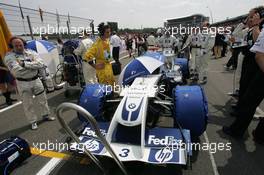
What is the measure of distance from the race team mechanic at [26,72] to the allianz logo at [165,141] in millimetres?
2716

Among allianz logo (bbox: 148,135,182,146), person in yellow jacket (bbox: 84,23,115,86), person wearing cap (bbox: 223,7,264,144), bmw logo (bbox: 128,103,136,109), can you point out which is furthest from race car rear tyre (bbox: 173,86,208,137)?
person in yellow jacket (bbox: 84,23,115,86)

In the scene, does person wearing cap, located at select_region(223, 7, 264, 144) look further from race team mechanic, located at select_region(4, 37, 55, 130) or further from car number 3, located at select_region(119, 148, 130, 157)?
race team mechanic, located at select_region(4, 37, 55, 130)

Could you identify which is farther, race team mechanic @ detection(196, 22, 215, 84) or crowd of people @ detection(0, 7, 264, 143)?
race team mechanic @ detection(196, 22, 215, 84)

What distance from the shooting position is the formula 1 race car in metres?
2.45

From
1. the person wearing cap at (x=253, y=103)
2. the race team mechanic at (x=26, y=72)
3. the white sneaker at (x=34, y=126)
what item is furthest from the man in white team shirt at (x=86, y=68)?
the person wearing cap at (x=253, y=103)

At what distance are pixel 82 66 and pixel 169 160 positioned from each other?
4.50 meters

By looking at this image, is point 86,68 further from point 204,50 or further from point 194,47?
point 204,50

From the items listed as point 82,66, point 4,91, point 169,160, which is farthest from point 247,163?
point 4,91

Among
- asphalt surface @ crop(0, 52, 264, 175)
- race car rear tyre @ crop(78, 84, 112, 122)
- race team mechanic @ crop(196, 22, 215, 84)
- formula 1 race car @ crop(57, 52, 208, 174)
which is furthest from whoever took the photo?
race team mechanic @ crop(196, 22, 215, 84)

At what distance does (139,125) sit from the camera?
2953mm

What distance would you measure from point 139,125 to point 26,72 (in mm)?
2568

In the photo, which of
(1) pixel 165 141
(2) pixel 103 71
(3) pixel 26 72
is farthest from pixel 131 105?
(3) pixel 26 72

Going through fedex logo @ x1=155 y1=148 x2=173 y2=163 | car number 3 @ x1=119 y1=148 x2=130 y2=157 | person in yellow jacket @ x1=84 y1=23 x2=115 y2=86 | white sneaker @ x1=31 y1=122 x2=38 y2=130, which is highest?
person in yellow jacket @ x1=84 y1=23 x2=115 y2=86

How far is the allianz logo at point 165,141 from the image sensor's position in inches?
106
